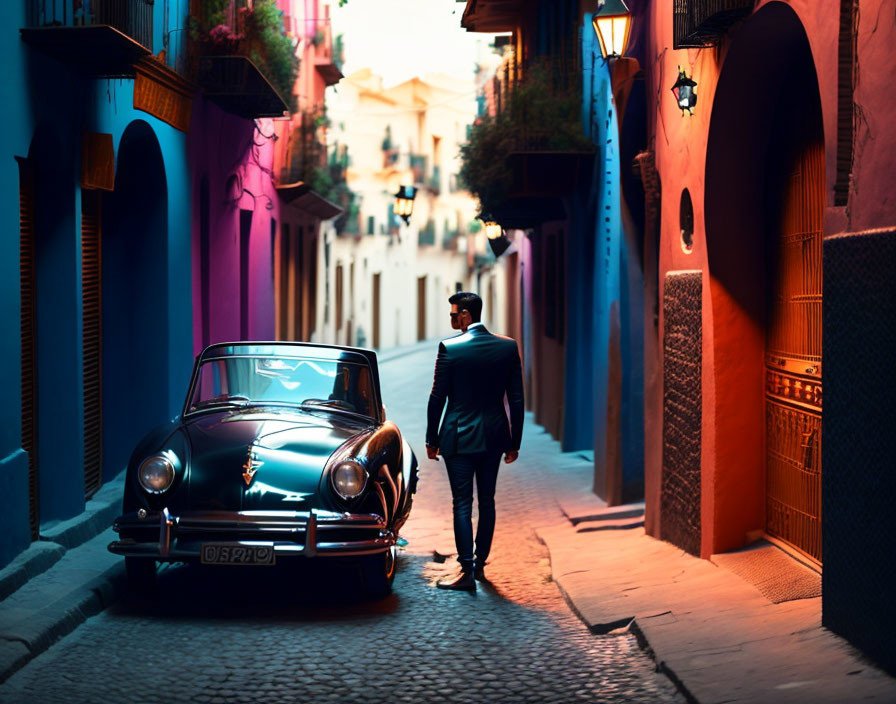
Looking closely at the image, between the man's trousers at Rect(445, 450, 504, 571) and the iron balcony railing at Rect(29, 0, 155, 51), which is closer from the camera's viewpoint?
the man's trousers at Rect(445, 450, 504, 571)

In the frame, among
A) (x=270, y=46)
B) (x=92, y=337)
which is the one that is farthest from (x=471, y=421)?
(x=270, y=46)

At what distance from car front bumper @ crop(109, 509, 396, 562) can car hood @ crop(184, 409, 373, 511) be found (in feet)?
0.35

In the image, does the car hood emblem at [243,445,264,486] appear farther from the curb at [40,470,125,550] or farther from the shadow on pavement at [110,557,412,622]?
the curb at [40,470,125,550]

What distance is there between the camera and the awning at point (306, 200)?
20.7 metres

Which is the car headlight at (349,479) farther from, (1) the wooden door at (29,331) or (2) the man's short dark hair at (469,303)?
(1) the wooden door at (29,331)

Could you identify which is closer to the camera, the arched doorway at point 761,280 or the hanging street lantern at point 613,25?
the arched doorway at point 761,280

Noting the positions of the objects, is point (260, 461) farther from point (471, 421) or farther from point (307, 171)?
point (307, 171)

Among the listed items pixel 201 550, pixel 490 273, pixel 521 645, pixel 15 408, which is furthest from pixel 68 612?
pixel 490 273

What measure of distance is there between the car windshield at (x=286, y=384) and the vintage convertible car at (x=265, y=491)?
87mm

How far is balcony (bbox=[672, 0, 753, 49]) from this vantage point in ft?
24.5

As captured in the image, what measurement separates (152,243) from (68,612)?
20.4 ft

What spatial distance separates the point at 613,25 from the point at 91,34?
4.03 meters

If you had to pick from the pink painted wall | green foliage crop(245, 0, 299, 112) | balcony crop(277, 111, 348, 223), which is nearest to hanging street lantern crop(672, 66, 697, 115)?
the pink painted wall

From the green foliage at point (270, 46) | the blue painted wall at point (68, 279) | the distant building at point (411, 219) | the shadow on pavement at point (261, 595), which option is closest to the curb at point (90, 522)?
the blue painted wall at point (68, 279)
